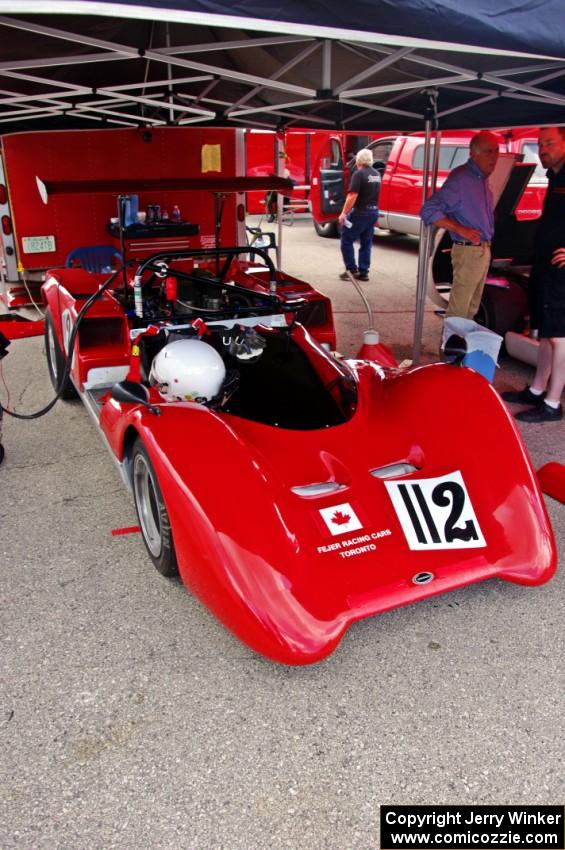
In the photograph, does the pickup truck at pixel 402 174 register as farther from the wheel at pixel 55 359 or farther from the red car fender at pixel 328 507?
the red car fender at pixel 328 507

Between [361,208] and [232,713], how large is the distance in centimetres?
809

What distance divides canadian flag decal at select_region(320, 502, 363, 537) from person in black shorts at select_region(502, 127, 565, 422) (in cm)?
271

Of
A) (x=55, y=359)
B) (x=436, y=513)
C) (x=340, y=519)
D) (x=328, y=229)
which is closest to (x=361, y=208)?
(x=328, y=229)

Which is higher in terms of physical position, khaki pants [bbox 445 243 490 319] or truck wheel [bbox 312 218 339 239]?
khaki pants [bbox 445 243 490 319]

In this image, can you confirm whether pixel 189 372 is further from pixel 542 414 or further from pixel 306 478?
pixel 542 414

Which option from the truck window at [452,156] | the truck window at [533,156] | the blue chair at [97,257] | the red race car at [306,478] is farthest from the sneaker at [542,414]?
the truck window at [452,156]

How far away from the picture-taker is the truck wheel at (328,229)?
44.8 feet

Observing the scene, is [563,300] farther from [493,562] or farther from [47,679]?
[47,679]

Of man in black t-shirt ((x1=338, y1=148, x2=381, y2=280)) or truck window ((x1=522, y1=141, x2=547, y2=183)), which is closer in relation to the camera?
man in black t-shirt ((x1=338, y1=148, x2=381, y2=280))

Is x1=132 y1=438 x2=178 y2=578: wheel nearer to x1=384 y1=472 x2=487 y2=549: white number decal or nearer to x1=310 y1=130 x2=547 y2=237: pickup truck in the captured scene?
x1=384 y1=472 x2=487 y2=549: white number decal

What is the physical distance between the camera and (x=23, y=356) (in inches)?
245

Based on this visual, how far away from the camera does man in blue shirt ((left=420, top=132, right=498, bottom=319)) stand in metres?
5.12

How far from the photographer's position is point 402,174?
37.9 ft

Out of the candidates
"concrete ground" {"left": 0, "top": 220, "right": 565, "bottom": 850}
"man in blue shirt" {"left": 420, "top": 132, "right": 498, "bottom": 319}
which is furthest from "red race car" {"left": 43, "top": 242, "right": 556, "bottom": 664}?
"man in blue shirt" {"left": 420, "top": 132, "right": 498, "bottom": 319}
